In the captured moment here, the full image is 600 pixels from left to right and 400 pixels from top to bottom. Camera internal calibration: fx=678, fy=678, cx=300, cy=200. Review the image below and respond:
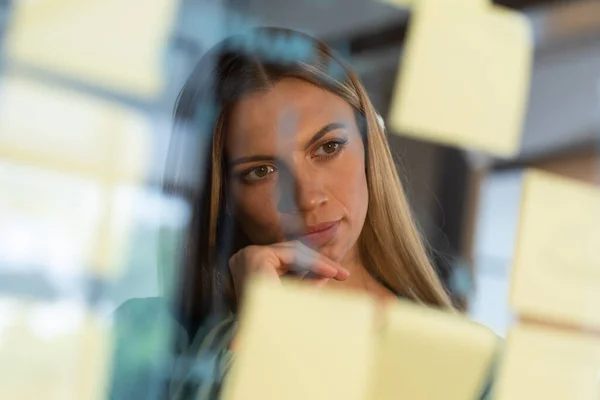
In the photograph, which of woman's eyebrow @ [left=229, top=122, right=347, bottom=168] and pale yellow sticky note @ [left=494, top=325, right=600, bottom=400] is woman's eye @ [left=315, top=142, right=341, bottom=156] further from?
pale yellow sticky note @ [left=494, top=325, right=600, bottom=400]

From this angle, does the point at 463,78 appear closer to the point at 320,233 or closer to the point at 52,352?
the point at 320,233

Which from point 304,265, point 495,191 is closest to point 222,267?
point 304,265

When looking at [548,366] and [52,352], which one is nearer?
[52,352]

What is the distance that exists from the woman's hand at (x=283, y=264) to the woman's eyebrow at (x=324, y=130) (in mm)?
42

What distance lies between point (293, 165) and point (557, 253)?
0.16 meters

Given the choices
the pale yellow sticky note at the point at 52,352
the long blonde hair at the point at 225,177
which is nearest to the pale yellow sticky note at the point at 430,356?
the long blonde hair at the point at 225,177

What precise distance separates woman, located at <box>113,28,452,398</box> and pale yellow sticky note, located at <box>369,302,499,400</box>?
0.01m

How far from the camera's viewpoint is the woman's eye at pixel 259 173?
0.89 feet

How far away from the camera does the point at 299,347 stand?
265 mm

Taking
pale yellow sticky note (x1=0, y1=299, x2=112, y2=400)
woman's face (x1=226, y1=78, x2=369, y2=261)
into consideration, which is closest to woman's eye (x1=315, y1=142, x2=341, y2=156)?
woman's face (x1=226, y1=78, x2=369, y2=261)

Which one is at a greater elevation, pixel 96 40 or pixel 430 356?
pixel 96 40

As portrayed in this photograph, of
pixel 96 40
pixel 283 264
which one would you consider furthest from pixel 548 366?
pixel 96 40

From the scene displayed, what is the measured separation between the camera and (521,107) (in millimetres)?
361

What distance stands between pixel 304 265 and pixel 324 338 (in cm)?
3
